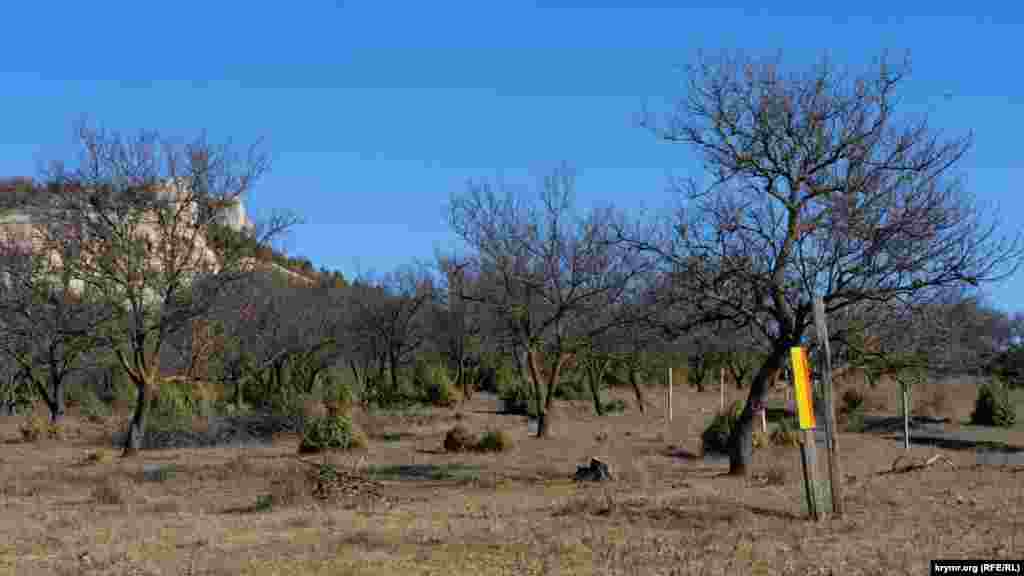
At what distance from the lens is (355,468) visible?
17.3 meters

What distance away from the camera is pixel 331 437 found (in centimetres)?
2189

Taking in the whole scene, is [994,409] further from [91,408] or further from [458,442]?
[91,408]

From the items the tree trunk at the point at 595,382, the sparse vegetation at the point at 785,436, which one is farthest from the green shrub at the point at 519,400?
the sparse vegetation at the point at 785,436

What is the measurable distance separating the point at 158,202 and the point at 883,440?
57.6ft

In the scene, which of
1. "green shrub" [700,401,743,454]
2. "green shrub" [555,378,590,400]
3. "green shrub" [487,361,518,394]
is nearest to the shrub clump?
"green shrub" [700,401,743,454]

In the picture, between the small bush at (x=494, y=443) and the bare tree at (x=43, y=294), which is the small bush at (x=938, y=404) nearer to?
the small bush at (x=494, y=443)

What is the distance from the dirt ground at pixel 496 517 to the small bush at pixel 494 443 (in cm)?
29

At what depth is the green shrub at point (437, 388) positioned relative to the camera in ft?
124

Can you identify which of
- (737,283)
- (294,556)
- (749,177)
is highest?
(749,177)

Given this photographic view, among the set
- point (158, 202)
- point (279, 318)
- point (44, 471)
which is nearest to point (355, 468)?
point (44, 471)

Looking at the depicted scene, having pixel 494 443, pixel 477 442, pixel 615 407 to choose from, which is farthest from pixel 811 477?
pixel 615 407

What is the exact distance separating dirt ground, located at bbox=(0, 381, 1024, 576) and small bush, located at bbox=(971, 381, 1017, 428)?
1121cm

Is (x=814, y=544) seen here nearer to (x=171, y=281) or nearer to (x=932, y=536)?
(x=932, y=536)

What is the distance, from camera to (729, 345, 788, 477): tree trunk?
14.8 metres
